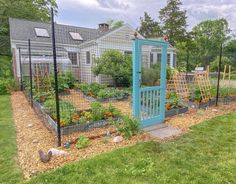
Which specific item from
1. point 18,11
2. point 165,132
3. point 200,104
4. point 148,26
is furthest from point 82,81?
point 148,26

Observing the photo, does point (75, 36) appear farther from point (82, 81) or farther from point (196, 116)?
point (196, 116)

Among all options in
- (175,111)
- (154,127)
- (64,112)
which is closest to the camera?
(154,127)

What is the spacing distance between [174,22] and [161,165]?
2548 cm

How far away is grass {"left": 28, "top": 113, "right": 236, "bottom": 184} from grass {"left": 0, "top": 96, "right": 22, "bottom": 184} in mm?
345

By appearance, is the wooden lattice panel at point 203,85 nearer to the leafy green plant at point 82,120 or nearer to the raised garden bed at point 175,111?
the raised garden bed at point 175,111

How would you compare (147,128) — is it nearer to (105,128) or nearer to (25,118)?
(105,128)

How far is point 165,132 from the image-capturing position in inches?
162

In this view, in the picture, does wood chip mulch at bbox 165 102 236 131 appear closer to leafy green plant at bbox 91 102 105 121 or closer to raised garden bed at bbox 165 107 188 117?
raised garden bed at bbox 165 107 188 117

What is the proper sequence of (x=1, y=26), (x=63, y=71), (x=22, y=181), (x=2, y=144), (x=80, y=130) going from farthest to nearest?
(x=1, y=26) → (x=63, y=71) → (x=80, y=130) → (x=2, y=144) → (x=22, y=181)

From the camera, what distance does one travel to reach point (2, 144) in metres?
3.53

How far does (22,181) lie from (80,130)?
1756mm

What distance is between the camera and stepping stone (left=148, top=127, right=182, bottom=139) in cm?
390

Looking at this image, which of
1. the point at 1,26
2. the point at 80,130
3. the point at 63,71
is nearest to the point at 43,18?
the point at 1,26

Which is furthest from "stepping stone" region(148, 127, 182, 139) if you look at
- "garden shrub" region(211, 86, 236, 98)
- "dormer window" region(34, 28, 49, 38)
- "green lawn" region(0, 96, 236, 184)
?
"dormer window" region(34, 28, 49, 38)
